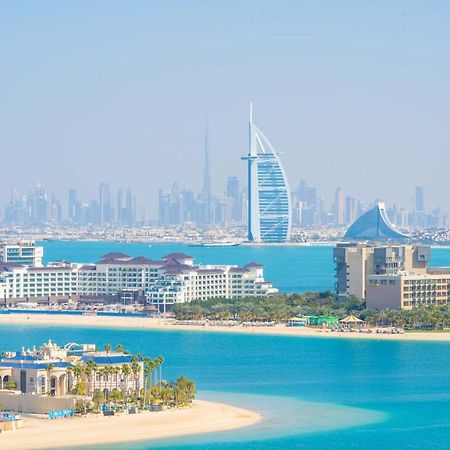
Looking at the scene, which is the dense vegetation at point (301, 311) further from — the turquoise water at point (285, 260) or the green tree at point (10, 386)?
the green tree at point (10, 386)

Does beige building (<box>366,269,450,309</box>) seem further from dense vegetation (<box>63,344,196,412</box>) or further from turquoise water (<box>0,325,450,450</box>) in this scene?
dense vegetation (<box>63,344,196,412</box>)

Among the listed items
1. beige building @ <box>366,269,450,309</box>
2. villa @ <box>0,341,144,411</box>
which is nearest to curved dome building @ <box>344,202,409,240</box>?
beige building @ <box>366,269,450,309</box>

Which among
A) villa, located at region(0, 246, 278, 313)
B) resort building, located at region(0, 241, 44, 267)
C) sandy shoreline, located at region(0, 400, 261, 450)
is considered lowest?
sandy shoreline, located at region(0, 400, 261, 450)

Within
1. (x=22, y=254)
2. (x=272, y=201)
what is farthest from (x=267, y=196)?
(x=22, y=254)

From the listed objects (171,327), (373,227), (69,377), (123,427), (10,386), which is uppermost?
(373,227)

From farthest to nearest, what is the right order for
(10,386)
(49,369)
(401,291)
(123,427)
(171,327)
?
(171,327) < (401,291) < (10,386) < (49,369) < (123,427)

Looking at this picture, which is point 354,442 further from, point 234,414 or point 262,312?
point 262,312

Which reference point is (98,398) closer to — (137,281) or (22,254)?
(137,281)

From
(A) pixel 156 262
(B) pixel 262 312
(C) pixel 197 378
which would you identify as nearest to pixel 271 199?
(A) pixel 156 262
